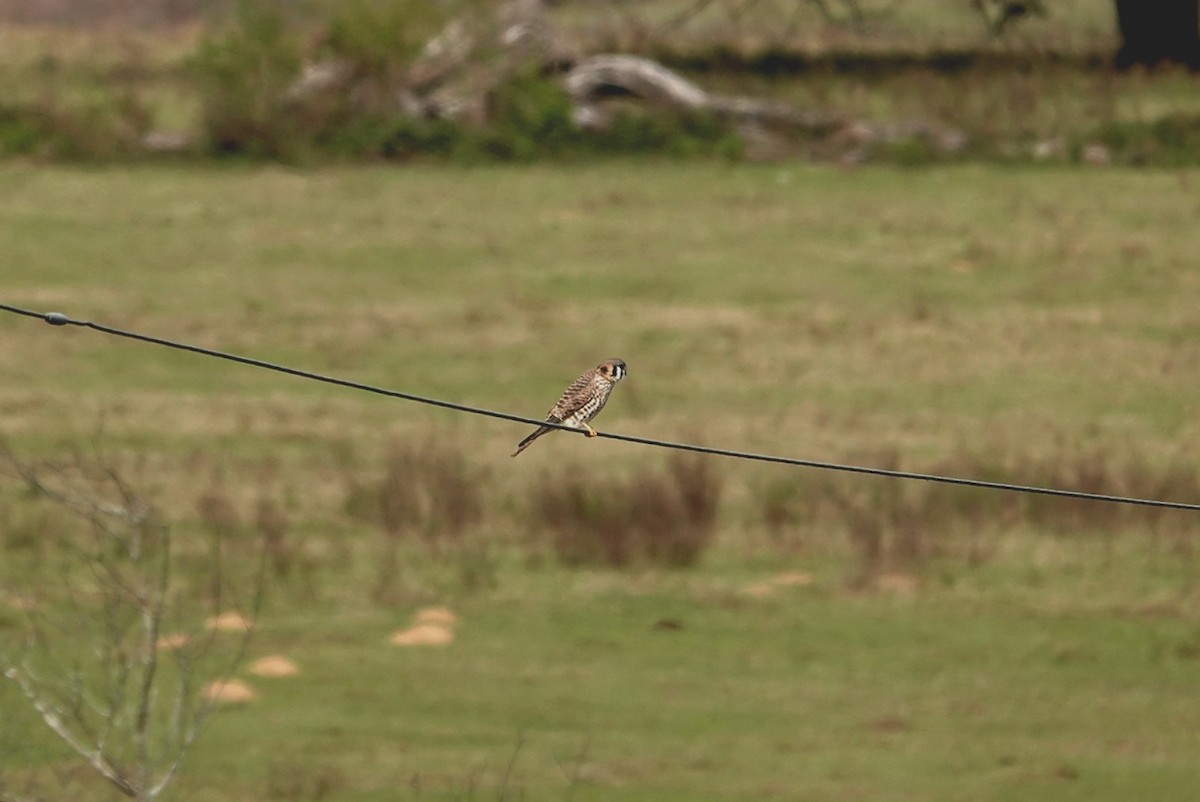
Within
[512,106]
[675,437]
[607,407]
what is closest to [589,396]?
[675,437]

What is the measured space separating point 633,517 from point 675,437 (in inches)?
136

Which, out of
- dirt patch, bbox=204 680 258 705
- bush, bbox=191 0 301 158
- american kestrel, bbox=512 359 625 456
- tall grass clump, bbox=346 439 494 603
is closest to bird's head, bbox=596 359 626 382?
american kestrel, bbox=512 359 625 456

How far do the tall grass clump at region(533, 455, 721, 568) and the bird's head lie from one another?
996 cm

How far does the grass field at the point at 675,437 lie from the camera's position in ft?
69.0

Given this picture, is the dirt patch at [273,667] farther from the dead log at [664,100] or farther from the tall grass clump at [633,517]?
the dead log at [664,100]

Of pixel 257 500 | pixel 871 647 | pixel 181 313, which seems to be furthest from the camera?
pixel 181 313

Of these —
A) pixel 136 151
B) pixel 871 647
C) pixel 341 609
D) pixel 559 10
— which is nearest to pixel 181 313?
pixel 136 151

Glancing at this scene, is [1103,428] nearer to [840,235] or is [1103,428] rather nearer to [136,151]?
[840,235]

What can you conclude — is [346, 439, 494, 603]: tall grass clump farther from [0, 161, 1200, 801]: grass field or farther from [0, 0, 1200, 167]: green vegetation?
[0, 0, 1200, 167]: green vegetation

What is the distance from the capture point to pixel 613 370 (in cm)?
1498

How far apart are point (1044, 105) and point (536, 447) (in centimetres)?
1425

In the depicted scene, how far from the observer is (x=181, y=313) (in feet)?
111

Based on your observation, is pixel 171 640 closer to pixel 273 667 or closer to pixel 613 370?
pixel 273 667

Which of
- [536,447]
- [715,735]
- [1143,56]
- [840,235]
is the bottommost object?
[715,735]
